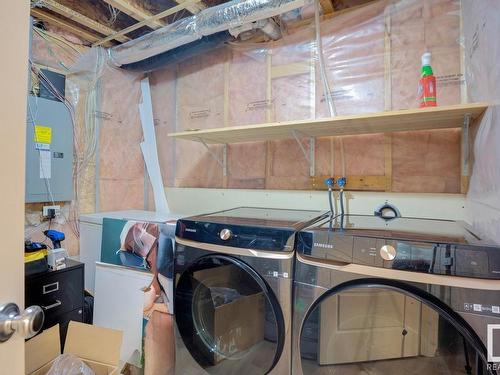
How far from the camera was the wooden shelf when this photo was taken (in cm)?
130

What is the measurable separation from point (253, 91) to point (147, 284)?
1.60m

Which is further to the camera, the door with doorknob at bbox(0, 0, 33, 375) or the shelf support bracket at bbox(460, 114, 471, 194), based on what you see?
the shelf support bracket at bbox(460, 114, 471, 194)

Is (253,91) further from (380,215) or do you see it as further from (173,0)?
(380,215)

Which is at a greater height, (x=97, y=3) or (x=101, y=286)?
(x=97, y=3)

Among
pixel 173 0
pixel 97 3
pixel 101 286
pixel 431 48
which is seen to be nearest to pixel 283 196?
pixel 431 48

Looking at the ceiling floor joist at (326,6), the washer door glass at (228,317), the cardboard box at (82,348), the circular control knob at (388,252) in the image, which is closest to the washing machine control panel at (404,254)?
the circular control knob at (388,252)

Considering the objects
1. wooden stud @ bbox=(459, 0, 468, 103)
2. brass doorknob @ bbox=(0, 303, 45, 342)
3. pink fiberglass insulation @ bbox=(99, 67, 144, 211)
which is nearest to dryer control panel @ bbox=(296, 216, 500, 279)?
brass doorknob @ bbox=(0, 303, 45, 342)

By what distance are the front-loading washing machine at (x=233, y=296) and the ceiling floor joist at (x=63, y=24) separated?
179cm

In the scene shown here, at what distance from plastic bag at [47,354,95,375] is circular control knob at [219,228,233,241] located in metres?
0.88

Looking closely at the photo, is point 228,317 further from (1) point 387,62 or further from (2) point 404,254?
(1) point 387,62

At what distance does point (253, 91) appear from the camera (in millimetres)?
2207

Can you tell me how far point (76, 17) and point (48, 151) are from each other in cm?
94

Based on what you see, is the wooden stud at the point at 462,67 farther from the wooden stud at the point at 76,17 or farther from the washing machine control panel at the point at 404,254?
the wooden stud at the point at 76,17

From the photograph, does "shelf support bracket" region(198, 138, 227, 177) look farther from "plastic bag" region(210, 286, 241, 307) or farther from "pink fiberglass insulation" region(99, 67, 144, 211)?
"plastic bag" region(210, 286, 241, 307)
